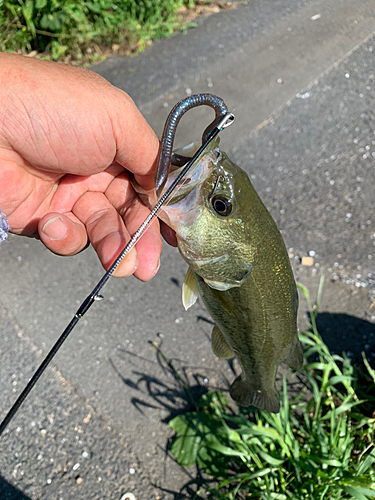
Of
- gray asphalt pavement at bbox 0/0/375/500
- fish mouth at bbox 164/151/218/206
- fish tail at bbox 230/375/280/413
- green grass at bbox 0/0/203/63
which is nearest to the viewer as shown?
fish mouth at bbox 164/151/218/206

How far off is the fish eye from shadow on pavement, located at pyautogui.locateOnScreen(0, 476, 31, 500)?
7.15ft

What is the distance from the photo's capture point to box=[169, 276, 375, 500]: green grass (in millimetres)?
2141

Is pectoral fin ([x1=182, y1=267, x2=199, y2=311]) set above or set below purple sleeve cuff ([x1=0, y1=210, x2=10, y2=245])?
above

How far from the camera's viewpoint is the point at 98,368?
2.95m

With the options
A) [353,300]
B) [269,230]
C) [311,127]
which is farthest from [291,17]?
[269,230]

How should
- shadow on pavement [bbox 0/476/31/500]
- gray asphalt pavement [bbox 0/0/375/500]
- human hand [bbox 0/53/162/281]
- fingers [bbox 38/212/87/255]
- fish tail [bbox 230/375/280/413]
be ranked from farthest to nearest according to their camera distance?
1. gray asphalt pavement [bbox 0/0/375/500]
2. shadow on pavement [bbox 0/476/31/500]
3. fish tail [bbox 230/375/280/413]
4. fingers [bbox 38/212/87/255]
5. human hand [bbox 0/53/162/281]

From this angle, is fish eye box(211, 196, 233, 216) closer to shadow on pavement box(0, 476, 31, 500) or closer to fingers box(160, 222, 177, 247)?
fingers box(160, 222, 177, 247)

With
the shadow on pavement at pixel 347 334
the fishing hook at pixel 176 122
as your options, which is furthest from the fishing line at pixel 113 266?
the shadow on pavement at pixel 347 334

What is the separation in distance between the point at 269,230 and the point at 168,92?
3230mm

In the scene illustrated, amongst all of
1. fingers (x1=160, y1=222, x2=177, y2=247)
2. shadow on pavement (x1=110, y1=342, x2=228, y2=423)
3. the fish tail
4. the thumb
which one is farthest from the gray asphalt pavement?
the thumb

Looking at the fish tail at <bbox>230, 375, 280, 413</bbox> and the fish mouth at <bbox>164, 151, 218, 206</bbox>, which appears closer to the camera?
the fish mouth at <bbox>164, 151, 218, 206</bbox>

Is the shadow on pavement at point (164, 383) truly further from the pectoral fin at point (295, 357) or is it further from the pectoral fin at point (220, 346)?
the pectoral fin at point (295, 357)

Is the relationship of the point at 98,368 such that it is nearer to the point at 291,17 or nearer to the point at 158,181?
the point at 158,181

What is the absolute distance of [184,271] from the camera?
3396 mm
